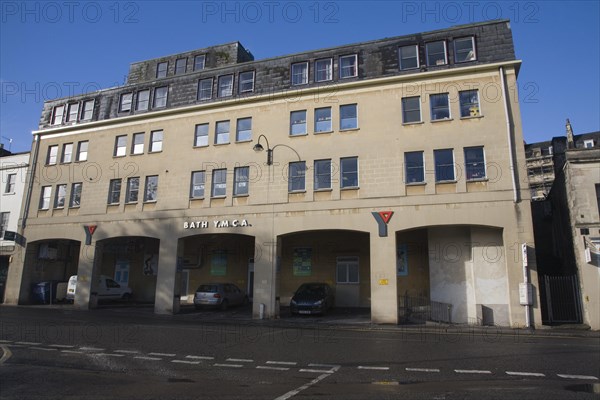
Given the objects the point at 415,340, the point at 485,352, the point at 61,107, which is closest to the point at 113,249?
the point at 61,107

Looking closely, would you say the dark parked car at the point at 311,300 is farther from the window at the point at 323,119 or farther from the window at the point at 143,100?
the window at the point at 143,100

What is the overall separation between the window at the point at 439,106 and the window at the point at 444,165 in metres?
1.85

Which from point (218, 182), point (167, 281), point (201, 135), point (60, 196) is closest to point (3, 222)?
point (60, 196)

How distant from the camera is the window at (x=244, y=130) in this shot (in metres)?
24.3

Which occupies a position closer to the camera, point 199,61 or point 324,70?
point 324,70

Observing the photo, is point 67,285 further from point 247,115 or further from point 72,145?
point 247,115

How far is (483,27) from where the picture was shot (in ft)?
70.2

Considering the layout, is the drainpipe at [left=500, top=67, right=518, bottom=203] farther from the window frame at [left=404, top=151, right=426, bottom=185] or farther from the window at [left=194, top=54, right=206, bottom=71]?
the window at [left=194, top=54, right=206, bottom=71]

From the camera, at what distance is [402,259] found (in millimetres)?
23859

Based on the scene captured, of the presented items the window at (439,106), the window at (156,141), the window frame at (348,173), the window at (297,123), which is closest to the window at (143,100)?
the window at (156,141)

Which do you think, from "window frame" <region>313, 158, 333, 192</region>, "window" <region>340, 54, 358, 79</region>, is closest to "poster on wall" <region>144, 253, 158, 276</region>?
"window frame" <region>313, 158, 333, 192</region>

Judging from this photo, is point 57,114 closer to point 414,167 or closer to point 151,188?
point 151,188

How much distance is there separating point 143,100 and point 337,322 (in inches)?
758

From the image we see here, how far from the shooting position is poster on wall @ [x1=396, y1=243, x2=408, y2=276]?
2372 cm
